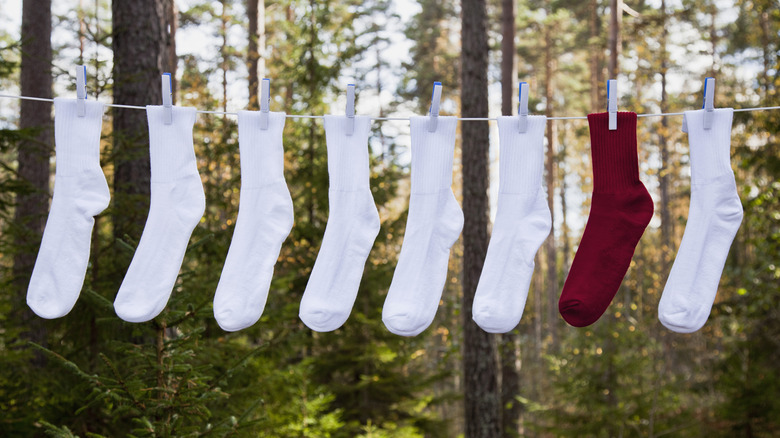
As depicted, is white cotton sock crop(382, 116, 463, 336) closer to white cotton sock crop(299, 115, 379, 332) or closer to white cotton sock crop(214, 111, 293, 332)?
white cotton sock crop(299, 115, 379, 332)

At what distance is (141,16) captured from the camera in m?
3.62

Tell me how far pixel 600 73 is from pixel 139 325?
14765mm

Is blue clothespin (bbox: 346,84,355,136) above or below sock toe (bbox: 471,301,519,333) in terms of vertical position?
above

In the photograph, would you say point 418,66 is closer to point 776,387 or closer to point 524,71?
point 524,71

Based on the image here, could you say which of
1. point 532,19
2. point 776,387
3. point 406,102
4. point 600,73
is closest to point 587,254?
point 776,387

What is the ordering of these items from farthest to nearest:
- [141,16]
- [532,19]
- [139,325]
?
[532,19], [141,16], [139,325]

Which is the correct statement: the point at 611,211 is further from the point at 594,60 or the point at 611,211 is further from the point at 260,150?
the point at 594,60

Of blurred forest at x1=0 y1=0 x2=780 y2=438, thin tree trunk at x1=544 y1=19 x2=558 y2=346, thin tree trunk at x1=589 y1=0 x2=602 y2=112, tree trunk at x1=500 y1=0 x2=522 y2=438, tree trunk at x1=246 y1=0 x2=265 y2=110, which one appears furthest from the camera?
thin tree trunk at x1=544 y1=19 x2=558 y2=346

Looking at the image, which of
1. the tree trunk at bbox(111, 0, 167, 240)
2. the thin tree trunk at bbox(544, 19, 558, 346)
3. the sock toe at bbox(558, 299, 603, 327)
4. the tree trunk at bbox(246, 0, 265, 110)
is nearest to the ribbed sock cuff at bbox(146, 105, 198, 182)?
the tree trunk at bbox(111, 0, 167, 240)

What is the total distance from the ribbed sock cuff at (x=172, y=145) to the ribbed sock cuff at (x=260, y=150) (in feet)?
0.60

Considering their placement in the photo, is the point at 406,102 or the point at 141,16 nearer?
the point at 141,16

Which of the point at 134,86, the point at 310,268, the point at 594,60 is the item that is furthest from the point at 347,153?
the point at 594,60

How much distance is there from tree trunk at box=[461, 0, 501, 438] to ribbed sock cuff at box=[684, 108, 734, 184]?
337 cm

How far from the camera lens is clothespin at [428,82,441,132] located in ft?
7.14
